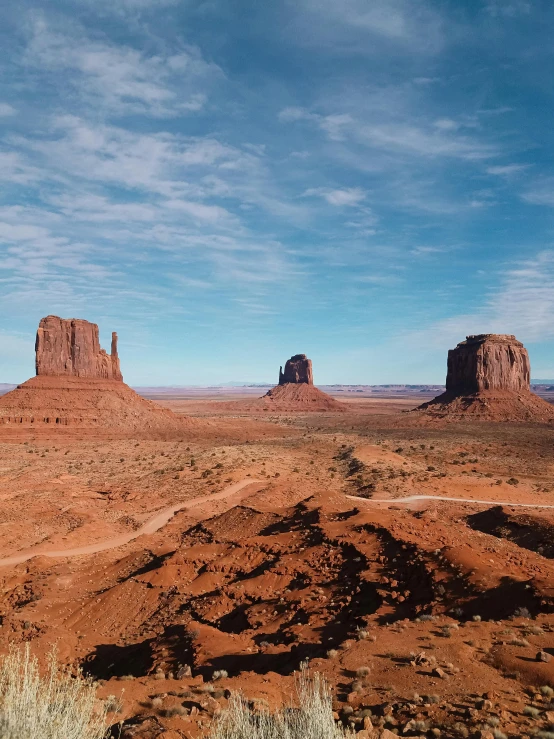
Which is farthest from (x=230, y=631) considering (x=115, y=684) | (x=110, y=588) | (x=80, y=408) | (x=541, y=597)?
(x=80, y=408)

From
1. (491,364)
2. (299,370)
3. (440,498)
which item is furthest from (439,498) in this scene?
(299,370)

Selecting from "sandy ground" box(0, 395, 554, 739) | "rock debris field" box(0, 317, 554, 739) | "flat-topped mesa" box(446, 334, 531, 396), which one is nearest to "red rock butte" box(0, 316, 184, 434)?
"rock debris field" box(0, 317, 554, 739)

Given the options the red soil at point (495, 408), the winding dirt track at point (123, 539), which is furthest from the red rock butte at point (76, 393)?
the red soil at point (495, 408)

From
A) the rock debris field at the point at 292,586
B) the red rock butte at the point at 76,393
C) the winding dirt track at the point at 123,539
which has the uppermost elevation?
the red rock butte at the point at 76,393

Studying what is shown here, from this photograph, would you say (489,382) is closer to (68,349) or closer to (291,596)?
(68,349)

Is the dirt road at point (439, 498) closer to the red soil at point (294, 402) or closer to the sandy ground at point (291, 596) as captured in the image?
the sandy ground at point (291, 596)

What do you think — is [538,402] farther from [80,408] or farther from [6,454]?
[6,454]

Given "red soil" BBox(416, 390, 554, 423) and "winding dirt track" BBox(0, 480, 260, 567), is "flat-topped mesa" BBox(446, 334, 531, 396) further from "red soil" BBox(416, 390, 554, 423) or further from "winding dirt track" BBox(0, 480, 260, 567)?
"winding dirt track" BBox(0, 480, 260, 567)
